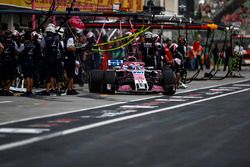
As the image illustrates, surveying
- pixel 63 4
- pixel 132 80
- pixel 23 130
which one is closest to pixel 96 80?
pixel 132 80

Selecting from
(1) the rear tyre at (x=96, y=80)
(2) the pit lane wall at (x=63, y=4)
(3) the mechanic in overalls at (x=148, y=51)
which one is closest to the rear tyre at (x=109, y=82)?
(1) the rear tyre at (x=96, y=80)

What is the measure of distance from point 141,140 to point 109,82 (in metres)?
10.4

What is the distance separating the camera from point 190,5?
58.6 metres

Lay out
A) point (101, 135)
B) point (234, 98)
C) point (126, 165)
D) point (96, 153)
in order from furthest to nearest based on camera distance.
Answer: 1. point (234, 98)
2. point (101, 135)
3. point (96, 153)
4. point (126, 165)

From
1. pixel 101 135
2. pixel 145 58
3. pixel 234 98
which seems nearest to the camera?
pixel 101 135

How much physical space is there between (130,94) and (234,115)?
690cm

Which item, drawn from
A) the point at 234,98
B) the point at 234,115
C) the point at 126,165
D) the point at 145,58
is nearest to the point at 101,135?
the point at 126,165

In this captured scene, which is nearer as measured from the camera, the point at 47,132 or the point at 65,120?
the point at 47,132

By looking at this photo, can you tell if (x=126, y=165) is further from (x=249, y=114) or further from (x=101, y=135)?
(x=249, y=114)

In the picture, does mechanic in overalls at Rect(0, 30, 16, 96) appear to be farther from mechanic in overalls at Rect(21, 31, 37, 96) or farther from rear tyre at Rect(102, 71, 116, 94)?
rear tyre at Rect(102, 71, 116, 94)

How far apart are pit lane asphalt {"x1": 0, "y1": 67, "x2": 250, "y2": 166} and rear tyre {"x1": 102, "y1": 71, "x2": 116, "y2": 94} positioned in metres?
4.57

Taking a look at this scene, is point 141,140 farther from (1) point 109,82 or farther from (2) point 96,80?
(2) point 96,80

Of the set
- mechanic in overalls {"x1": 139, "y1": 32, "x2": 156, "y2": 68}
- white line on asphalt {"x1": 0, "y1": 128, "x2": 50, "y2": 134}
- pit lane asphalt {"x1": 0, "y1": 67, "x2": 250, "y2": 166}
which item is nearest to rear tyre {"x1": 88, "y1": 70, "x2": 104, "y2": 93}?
mechanic in overalls {"x1": 139, "y1": 32, "x2": 156, "y2": 68}

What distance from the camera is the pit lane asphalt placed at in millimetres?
9055
